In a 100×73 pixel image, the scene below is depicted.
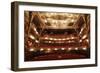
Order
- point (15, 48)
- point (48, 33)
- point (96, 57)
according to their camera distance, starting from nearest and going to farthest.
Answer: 1. point (15, 48)
2. point (48, 33)
3. point (96, 57)

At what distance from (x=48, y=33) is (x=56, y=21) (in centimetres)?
12

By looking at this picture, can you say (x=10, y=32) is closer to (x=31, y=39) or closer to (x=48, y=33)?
(x=31, y=39)

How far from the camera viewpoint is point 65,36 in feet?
6.53

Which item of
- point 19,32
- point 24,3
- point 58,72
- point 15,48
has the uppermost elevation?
point 24,3

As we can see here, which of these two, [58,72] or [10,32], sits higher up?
[10,32]

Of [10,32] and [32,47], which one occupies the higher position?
[10,32]

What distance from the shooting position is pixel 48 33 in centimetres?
193

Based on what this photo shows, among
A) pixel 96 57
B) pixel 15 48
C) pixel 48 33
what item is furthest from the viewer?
pixel 96 57

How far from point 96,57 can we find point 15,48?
2.40ft

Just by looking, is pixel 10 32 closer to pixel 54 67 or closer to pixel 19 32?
pixel 19 32

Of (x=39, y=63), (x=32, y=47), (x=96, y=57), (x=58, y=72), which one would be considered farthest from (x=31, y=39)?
(x=96, y=57)

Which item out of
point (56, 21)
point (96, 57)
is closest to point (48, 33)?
point (56, 21)

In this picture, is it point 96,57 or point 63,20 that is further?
point 96,57

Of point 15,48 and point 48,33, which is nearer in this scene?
point 15,48
